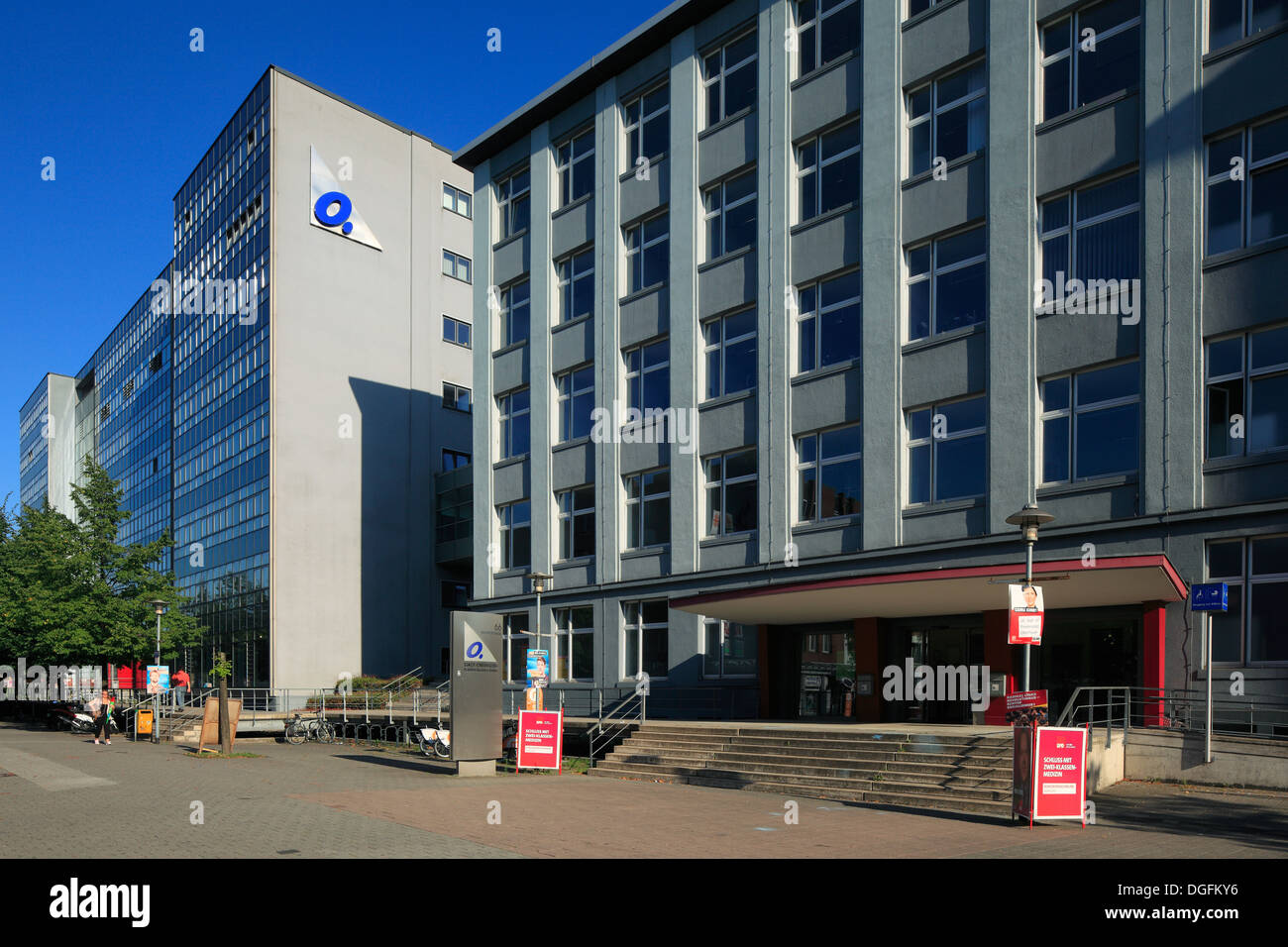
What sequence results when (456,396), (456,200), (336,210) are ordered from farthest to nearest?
(456,200), (456,396), (336,210)

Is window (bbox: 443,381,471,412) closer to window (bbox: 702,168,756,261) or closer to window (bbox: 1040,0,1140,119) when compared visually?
window (bbox: 702,168,756,261)

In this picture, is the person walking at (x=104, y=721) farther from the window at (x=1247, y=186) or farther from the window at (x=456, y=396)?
the window at (x=1247, y=186)

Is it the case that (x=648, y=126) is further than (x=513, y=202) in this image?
No

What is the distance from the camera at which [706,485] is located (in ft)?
96.1

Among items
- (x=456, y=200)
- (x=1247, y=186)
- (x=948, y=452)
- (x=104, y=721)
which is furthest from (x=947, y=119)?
(x=456, y=200)

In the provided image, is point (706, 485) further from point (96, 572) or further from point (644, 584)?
point (96, 572)

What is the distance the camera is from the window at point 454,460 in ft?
173

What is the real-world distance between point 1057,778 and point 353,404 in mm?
40068

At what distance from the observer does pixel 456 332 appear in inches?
2142

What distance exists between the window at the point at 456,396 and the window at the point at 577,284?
19580mm

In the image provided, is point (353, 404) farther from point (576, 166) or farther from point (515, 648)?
point (576, 166)

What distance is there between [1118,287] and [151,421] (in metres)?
58.2

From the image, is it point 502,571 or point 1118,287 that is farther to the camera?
point 502,571
